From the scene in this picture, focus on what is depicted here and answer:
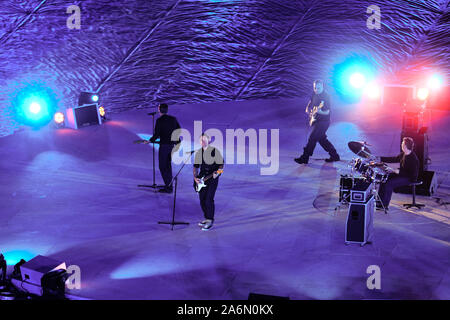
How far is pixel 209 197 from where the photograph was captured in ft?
27.6

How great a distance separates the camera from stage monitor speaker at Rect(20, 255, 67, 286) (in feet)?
21.7

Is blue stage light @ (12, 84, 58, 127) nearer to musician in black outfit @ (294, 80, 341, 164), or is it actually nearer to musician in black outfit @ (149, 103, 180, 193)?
musician in black outfit @ (149, 103, 180, 193)

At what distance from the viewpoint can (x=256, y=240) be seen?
322 inches

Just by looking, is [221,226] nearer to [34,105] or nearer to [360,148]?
[360,148]

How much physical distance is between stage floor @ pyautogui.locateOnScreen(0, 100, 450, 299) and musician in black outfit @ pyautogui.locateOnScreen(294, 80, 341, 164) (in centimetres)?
30

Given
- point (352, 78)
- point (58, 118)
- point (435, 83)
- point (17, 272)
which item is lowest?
point (17, 272)

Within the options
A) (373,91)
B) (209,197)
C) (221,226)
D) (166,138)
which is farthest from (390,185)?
(373,91)

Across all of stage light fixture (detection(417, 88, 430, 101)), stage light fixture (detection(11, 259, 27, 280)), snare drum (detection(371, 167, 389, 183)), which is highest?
stage light fixture (detection(417, 88, 430, 101))

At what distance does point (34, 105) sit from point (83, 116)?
1092 mm

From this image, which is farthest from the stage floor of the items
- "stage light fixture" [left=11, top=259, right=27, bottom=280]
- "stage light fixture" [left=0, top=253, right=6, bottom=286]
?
"stage light fixture" [left=0, top=253, right=6, bottom=286]

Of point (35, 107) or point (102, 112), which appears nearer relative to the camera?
point (35, 107)

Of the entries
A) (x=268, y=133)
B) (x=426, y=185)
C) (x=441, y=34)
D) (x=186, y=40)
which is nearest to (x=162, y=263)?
(x=426, y=185)

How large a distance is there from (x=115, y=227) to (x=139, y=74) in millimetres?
7369

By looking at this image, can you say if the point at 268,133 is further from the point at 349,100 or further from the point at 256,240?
the point at 256,240
